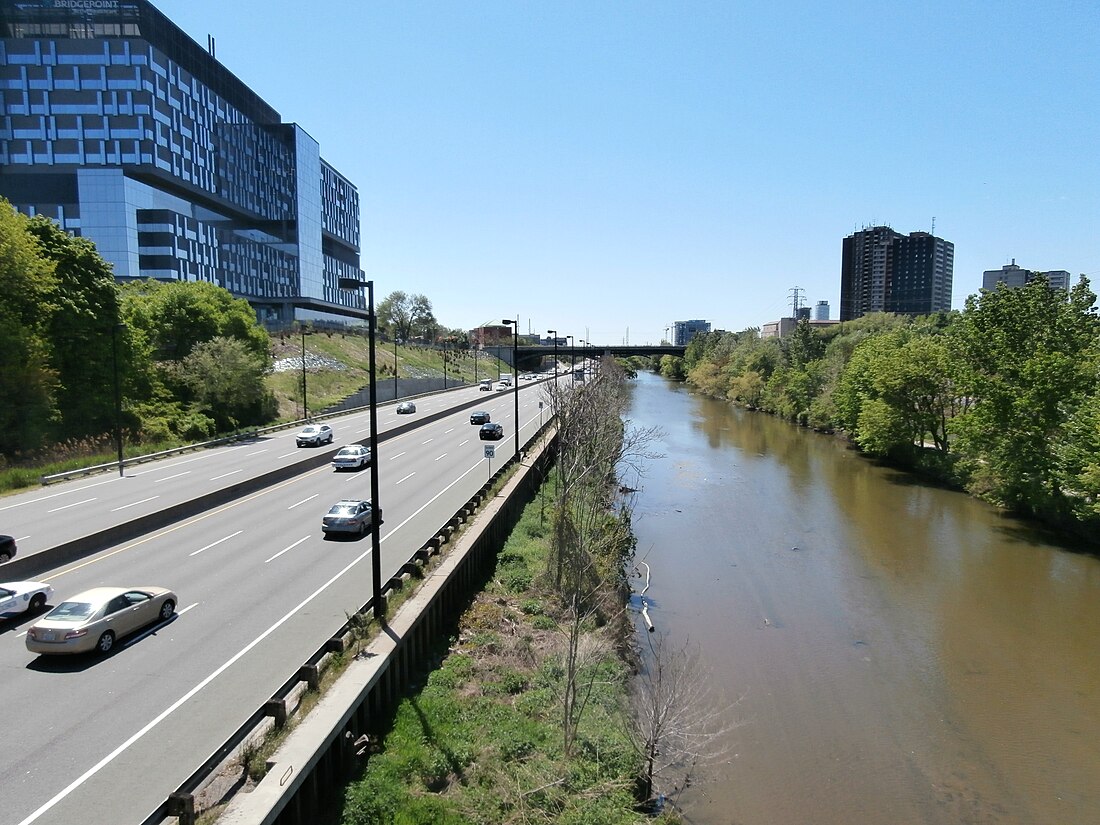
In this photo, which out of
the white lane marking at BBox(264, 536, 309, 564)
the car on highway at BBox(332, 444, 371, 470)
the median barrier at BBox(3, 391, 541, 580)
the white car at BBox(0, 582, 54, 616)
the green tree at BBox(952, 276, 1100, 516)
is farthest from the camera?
the car on highway at BBox(332, 444, 371, 470)

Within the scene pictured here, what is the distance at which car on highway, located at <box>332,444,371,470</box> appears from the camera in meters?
35.6

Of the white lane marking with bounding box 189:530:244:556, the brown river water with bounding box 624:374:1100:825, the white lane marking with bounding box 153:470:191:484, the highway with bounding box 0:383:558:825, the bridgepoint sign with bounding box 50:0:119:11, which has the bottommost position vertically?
the brown river water with bounding box 624:374:1100:825

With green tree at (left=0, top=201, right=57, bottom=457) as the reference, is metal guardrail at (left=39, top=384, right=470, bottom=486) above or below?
below

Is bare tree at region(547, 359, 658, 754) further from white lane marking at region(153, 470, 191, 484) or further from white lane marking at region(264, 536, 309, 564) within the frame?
white lane marking at region(153, 470, 191, 484)

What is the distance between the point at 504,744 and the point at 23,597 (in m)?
10.5

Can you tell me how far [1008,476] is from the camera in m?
33.9

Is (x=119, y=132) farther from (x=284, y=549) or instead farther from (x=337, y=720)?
(x=337, y=720)

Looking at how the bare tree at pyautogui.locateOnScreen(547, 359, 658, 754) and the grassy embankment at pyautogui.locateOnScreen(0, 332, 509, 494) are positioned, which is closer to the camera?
the bare tree at pyautogui.locateOnScreen(547, 359, 658, 754)

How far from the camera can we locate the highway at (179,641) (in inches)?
373

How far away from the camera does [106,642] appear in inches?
526

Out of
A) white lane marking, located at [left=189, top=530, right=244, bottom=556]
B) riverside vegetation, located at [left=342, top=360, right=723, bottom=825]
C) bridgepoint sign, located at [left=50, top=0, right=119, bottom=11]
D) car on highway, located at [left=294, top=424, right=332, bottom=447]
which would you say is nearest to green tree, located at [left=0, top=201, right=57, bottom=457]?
car on highway, located at [left=294, top=424, right=332, bottom=447]

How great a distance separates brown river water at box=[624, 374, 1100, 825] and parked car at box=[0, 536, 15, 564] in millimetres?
17785

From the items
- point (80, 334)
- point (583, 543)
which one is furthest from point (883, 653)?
point (80, 334)

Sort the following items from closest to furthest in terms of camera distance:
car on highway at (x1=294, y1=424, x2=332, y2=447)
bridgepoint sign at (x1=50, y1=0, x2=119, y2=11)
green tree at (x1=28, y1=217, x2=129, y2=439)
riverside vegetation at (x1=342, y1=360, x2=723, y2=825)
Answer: riverside vegetation at (x1=342, y1=360, x2=723, y2=825) → green tree at (x1=28, y1=217, x2=129, y2=439) → car on highway at (x1=294, y1=424, x2=332, y2=447) → bridgepoint sign at (x1=50, y1=0, x2=119, y2=11)
